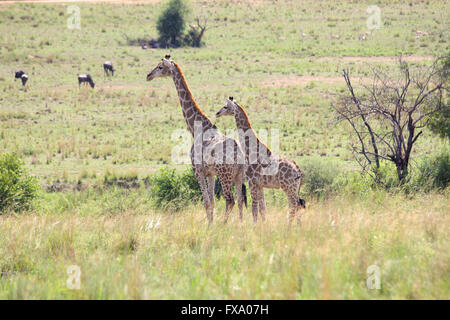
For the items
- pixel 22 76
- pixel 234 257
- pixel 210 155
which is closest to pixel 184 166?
pixel 210 155

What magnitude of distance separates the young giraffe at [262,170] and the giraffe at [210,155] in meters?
0.26

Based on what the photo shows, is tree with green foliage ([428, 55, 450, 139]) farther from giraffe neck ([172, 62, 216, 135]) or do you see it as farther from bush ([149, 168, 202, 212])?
giraffe neck ([172, 62, 216, 135])

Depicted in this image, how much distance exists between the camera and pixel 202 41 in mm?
52094

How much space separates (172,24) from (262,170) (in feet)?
152

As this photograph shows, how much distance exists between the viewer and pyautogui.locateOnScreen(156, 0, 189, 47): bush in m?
52.3

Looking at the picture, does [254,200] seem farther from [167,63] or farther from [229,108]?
[167,63]

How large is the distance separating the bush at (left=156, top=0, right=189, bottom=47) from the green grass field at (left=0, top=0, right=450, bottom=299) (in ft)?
9.43

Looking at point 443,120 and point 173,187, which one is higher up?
point 443,120

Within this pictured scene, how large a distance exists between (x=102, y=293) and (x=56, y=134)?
73.5 ft

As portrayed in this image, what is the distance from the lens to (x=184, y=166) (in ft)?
71.8

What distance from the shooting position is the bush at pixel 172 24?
5234 cm

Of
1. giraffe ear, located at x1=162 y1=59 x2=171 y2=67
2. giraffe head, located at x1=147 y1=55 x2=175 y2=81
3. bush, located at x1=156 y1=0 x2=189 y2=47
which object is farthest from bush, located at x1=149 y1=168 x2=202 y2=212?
bush, located at x1=156 y1=0 x2=189 y2=47

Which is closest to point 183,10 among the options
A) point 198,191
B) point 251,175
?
point 198,191

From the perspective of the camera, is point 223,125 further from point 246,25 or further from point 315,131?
point 246,25
